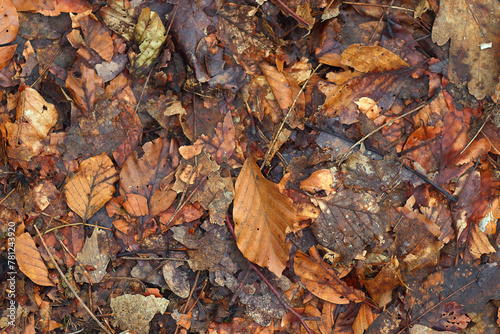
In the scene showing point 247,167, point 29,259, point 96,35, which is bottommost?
point 29,259

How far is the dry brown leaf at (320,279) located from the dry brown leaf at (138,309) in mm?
916

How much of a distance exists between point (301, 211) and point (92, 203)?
1.37m

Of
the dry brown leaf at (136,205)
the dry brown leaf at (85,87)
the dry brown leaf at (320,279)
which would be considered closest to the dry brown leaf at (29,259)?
the dry brown leaf at (136,205)

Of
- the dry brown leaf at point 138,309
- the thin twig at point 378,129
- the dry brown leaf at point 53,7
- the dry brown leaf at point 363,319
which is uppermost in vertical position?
the dry brown leaf at point 53,7

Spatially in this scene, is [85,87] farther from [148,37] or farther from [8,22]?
[8,22]

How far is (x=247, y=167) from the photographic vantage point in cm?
222

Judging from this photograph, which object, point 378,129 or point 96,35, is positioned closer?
point 96,35

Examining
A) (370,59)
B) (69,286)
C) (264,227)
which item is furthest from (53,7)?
(370,59)

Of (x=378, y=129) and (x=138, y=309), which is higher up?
(x=378, y=129)

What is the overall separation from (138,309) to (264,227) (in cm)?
98

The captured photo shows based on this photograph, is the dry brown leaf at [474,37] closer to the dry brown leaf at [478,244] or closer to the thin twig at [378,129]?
the thin twig at [378,129]

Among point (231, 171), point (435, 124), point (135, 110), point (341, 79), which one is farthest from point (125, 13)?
point (435, 124)

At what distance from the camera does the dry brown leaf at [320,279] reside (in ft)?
7.42

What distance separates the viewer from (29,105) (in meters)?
2.18
